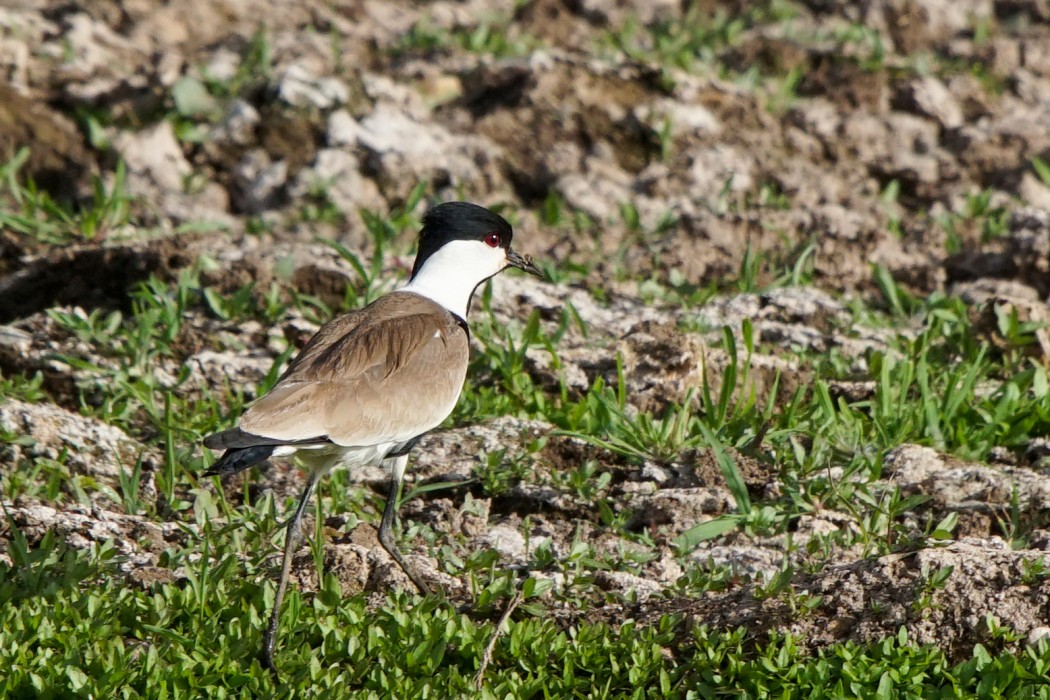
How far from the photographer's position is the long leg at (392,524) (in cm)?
439

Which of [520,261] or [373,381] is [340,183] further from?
[373,381]

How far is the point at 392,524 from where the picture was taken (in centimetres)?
477

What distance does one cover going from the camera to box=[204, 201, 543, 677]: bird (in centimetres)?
413

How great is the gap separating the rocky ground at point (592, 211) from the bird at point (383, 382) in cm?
34

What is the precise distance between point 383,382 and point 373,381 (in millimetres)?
35

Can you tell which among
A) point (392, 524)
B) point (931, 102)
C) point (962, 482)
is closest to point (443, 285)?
point (392, 524)

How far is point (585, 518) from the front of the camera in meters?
4.93

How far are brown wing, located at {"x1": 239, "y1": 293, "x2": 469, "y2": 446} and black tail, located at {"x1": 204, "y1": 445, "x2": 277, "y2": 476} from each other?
52 mm

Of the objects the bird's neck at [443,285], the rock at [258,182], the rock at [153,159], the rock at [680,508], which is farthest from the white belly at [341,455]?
the rock at [153,159]

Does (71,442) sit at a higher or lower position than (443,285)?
lower

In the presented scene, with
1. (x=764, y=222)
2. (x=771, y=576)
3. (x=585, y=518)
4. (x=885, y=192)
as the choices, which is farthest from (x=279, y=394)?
(x=885, y=192)

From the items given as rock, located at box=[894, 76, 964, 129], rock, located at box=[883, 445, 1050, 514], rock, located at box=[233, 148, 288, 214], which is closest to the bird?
rock, located at box=[883, 445, 1050, 514]

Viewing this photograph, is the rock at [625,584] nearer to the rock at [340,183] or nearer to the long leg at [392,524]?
the long leg at [392,524]

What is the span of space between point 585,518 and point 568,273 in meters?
1.96
